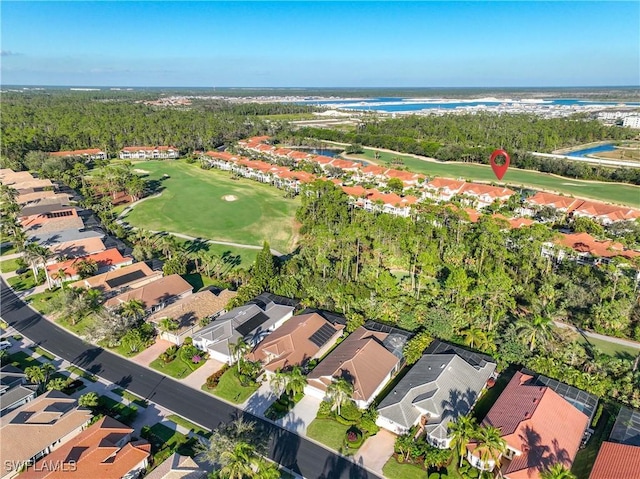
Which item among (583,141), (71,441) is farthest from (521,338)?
(583,141)

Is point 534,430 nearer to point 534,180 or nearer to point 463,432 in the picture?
point 463,432

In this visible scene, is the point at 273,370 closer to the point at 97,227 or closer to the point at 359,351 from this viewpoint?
the point at 359,351

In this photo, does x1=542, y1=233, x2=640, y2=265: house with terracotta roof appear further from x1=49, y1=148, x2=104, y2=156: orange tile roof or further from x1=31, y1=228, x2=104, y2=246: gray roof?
x1=49, y1=148, x2=104, y2=156: orange tile roof

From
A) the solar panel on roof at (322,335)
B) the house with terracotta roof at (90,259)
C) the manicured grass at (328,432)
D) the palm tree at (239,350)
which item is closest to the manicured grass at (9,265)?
the house with terracotta roof at (90,259)

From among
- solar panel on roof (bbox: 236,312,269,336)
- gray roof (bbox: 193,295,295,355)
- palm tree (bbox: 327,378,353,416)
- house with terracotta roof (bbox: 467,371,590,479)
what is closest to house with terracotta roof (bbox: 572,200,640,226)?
house with terracotta roof (bbox: 467,371,590,479)

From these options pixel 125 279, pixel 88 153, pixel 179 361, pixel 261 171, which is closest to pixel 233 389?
pixel 179 361

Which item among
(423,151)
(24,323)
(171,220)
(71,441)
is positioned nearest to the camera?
(71,441)
